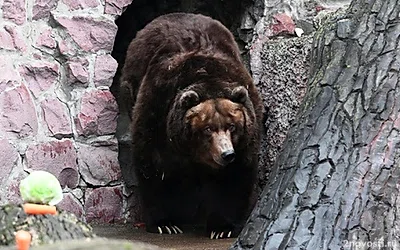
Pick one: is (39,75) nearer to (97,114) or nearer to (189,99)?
(97,114)

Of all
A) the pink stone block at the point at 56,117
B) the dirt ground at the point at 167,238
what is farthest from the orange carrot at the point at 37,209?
the pink stone block at the point at 56,117

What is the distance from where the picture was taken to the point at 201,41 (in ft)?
15.3

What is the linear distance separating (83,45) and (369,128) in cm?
224

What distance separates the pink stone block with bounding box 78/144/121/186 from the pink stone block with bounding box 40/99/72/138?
0.16 metres

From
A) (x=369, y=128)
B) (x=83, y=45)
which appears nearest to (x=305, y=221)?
(x=369, y=128)

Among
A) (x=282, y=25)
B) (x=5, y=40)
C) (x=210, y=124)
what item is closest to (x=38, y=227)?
(x=210, y=124)

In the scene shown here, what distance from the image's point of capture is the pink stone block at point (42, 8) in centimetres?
450

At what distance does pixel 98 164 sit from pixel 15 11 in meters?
1.06

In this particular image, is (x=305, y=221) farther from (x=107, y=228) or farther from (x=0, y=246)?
(x=107, y=228)

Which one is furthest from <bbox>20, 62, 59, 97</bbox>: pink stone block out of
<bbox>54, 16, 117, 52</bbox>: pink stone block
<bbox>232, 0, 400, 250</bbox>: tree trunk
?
<bbox>232, 0, 400, 250</bbox>: tree trunk

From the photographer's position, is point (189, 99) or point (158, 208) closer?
point (189, 99)

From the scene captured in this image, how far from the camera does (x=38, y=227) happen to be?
157 centimetres

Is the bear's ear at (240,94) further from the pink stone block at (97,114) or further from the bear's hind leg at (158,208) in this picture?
the pink stone block at (97,114)

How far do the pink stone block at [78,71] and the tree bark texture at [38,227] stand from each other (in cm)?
305
